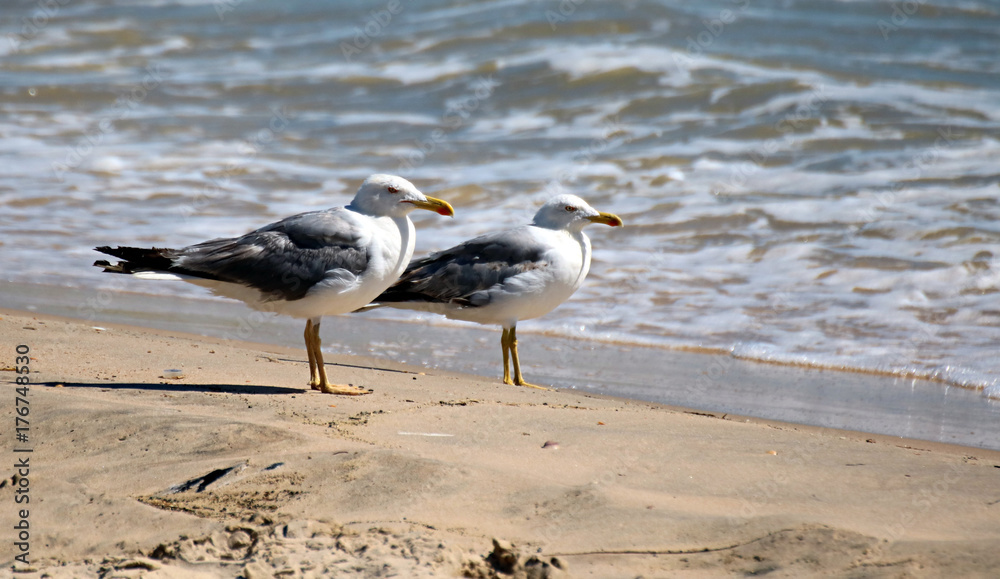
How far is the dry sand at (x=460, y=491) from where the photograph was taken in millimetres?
2789

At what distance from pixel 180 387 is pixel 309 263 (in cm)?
→ 89

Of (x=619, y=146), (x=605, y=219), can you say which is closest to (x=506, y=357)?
(x=605, y=219)

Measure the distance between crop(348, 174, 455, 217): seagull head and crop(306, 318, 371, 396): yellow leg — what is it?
69 cm

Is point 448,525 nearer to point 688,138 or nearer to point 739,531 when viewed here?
point 739,531

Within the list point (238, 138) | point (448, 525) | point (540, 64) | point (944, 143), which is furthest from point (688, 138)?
point (448, 525)

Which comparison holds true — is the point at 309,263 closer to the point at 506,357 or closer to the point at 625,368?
the point at 506,357

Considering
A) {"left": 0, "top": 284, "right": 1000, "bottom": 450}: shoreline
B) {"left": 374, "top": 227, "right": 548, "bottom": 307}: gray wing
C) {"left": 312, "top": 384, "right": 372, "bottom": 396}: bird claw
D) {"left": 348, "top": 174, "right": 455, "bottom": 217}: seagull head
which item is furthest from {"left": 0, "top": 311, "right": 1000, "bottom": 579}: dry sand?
{"left": 374, "top": 227, "right": 548, "bottom": 307}: gray wing

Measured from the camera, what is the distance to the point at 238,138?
44.8ft

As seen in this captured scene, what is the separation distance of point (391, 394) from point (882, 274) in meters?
4.57

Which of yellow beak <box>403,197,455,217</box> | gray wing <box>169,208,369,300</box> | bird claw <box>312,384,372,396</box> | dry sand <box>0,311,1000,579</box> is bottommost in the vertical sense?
bird claw <box>312,384,372,396</box>

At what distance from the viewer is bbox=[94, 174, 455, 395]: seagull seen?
200 inches

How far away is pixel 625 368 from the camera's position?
6.30m

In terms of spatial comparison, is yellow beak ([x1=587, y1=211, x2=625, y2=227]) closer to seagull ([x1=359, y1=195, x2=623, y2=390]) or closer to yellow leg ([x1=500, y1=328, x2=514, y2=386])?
seagull ([x1=359, y1=195, x2=623, y2=390])

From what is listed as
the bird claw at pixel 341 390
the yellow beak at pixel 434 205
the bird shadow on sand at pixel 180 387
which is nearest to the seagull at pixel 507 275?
the yellow beak at pixel 434 205
